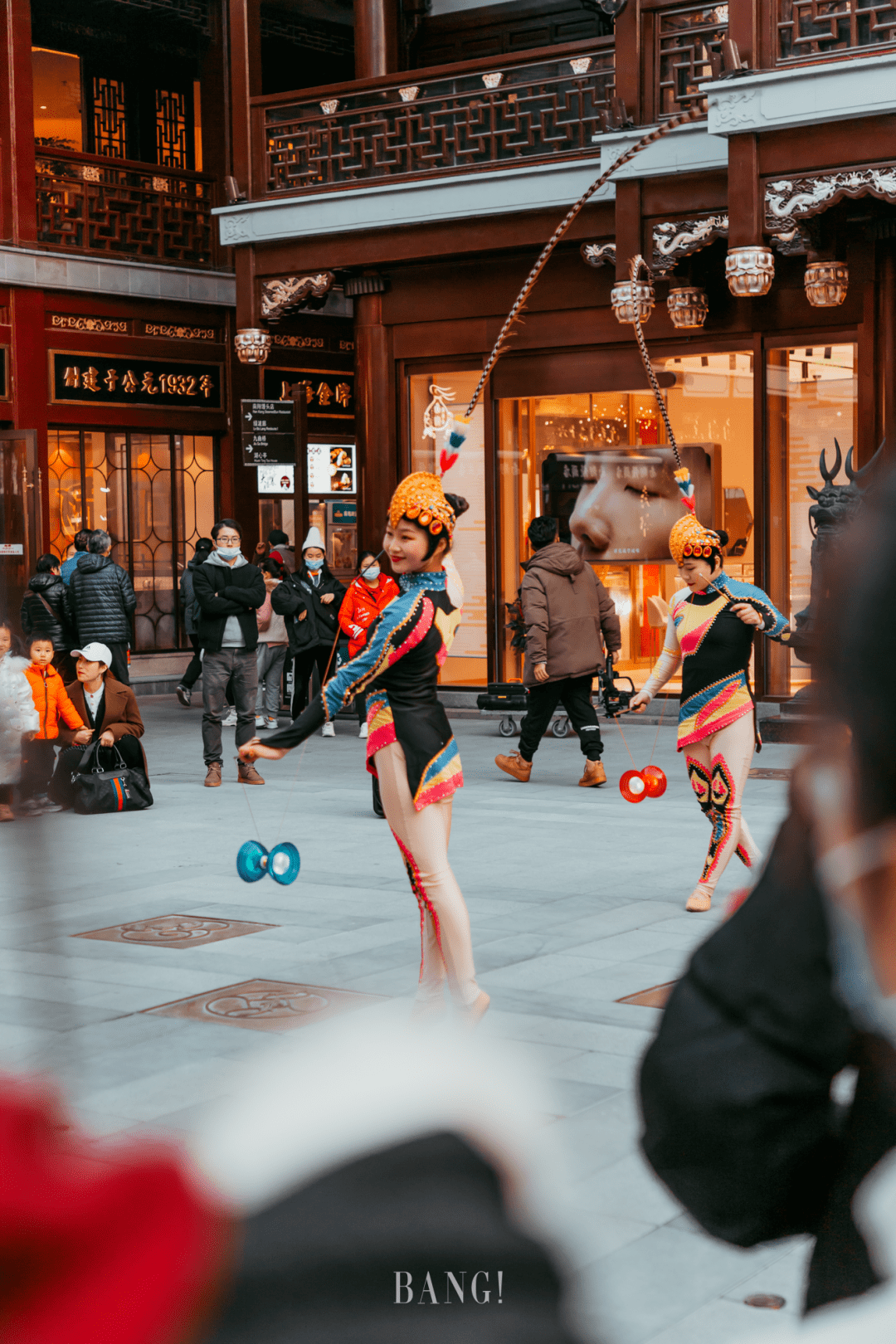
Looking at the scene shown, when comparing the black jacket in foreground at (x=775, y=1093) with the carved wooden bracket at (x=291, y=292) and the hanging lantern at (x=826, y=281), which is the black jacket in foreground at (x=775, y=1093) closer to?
the hanging lantern at (x=826, y=281)

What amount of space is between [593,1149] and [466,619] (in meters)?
13.7

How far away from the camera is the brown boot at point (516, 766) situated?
41.7ft

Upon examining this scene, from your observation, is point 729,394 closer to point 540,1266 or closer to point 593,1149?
point 593,1149

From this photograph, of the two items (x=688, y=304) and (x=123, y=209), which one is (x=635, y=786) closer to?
(x=688, y=304)

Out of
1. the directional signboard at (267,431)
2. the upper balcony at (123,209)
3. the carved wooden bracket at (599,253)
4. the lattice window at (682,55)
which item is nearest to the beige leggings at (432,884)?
the lattice window at (682,55)

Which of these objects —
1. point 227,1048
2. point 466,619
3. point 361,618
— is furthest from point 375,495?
point 227,1048

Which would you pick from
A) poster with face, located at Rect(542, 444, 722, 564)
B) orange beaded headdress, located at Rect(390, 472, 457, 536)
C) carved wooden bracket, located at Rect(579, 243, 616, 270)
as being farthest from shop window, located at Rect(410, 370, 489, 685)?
orange beaded headdress, located at Rect(390, 472, 457, 536)

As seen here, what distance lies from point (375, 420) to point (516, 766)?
6.51 m

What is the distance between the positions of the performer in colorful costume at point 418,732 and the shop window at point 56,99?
1705cm

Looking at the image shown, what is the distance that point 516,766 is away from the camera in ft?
41.8

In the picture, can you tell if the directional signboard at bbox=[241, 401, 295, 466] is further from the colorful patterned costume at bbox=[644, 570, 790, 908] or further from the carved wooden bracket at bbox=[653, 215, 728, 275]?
the colorful patterned costume at bbox=[644, 570, 790, 908]

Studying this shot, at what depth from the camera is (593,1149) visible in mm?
4520

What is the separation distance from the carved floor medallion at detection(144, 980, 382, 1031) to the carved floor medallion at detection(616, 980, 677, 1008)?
0.99 m

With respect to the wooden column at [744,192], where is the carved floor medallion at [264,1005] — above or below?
below
